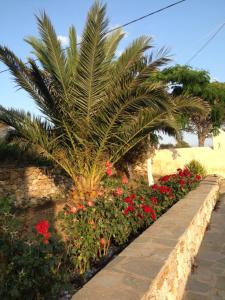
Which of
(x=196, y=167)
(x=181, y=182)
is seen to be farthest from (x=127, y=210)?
(x=196, y=167)

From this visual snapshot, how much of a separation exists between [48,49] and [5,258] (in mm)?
4105

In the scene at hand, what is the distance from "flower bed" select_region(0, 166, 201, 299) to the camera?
7.80 ft

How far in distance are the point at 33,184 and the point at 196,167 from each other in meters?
7.47

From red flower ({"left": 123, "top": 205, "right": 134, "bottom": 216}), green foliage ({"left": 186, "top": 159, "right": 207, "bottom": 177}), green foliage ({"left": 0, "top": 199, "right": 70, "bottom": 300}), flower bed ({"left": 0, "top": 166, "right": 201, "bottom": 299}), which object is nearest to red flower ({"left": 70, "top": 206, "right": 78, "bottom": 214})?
flower bed ({"left": 0, "top": 166, "right": 201, "bottom": 299})

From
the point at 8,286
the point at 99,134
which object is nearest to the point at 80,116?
the point at 99,134

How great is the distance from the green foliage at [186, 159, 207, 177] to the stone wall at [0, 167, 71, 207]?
6072 millimetres

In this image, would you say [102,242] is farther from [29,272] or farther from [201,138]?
[201,138]

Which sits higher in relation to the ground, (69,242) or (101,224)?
(101,224)

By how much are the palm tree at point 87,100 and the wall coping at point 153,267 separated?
2.14 meters

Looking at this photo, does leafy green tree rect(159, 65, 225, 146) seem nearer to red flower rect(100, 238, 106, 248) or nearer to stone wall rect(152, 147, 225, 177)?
stone wall rect(152, 147, 225, 177)

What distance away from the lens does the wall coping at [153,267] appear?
223 centimetres

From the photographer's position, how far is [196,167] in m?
13.9

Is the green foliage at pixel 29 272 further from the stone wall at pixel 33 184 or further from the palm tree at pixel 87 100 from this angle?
the stone wall at pixel 33 184

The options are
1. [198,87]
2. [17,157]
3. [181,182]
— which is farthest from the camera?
[198,87]
